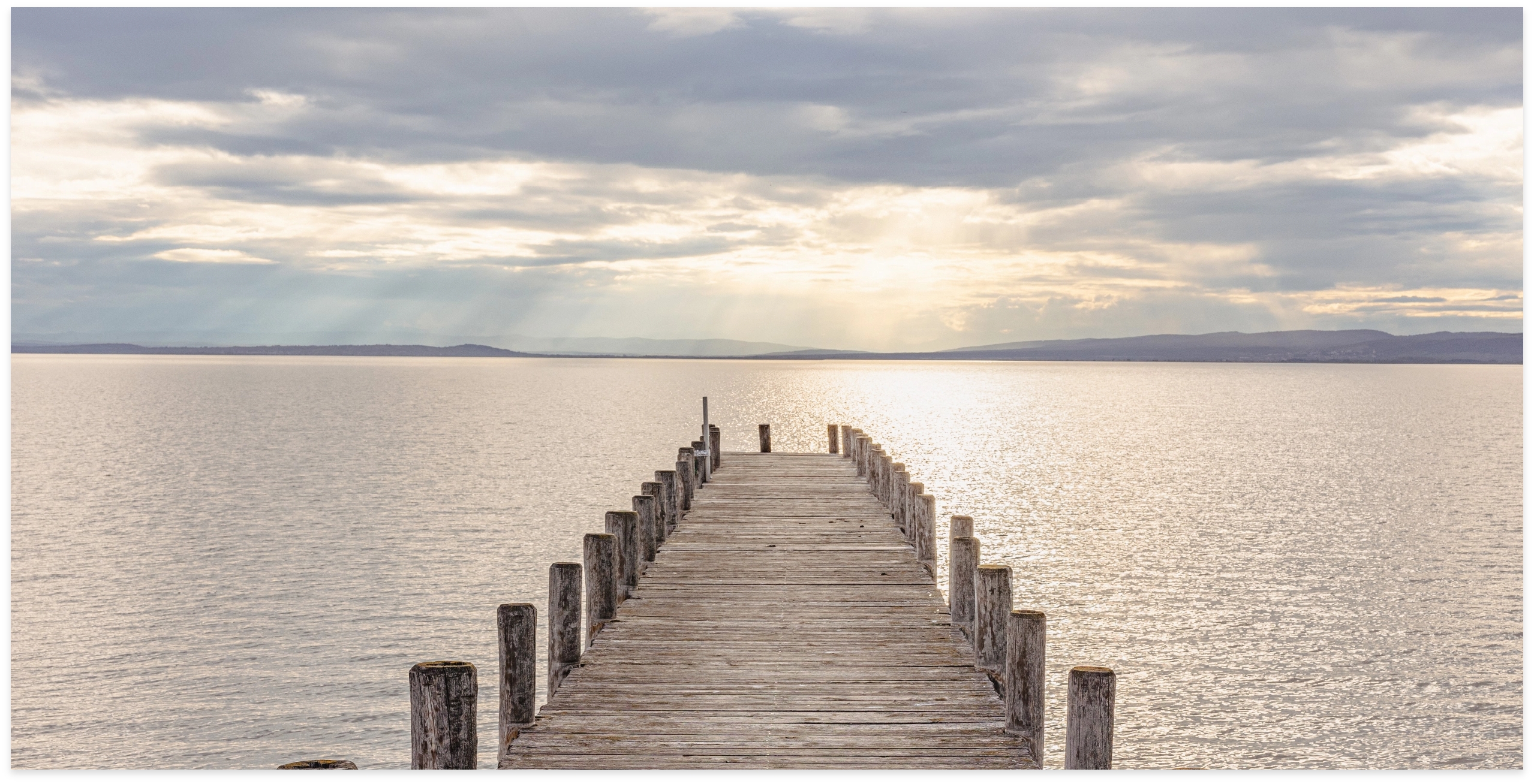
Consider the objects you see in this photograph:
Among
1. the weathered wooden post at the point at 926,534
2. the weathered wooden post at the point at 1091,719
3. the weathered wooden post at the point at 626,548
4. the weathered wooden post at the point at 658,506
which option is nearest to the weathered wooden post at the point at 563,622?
the weathered wooden post at the point at 626,548

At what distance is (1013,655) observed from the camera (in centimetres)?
896

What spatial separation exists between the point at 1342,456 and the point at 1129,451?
12.7 metres

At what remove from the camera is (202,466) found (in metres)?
57.8

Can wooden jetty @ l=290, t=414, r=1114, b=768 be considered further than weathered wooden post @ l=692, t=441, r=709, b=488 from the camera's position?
No

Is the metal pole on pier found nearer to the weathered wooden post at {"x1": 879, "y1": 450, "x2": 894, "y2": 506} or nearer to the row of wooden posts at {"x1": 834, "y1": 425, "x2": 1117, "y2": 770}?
the weathered wooden post at {"x1": 879, "y1": 450, "x2": 894, "y2": 506}

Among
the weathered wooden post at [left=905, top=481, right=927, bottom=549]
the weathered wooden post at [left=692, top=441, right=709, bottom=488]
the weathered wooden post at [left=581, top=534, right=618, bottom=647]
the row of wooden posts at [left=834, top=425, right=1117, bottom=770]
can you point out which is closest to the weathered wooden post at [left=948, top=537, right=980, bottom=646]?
the row of wooden posts at [left=834, top=425, right=1117, bottom=770]

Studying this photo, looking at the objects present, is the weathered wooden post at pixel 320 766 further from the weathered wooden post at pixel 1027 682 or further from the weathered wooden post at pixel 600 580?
the weathered wooden post at pixel 600 580

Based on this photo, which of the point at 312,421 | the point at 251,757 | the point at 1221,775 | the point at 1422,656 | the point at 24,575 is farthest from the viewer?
the point at 312,421

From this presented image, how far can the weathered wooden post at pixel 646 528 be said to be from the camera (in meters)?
15.2

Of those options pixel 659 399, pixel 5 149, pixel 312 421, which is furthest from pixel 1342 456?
pixel 659 399

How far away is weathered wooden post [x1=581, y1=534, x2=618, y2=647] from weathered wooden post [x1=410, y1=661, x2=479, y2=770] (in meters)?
3.98

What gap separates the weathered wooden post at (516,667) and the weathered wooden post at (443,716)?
4.22ft

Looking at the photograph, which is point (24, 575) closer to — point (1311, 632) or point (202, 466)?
point (202, 466)

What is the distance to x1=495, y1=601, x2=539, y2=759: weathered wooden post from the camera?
941cm
